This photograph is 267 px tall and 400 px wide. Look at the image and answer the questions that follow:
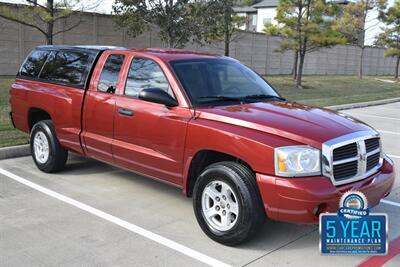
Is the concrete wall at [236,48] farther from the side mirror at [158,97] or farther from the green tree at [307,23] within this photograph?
the side mirror at [158,97]

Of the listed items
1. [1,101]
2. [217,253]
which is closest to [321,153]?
[217,253]

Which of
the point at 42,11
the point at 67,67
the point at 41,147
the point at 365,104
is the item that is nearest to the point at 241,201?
the point at 67,67

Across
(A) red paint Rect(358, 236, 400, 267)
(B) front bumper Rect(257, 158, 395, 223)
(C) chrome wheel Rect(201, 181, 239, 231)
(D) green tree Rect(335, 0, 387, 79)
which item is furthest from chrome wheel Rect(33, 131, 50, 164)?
(D) green tree Rect(335, 0, 387, 79)

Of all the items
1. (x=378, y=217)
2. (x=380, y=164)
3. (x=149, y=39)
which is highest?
(x=149, y=39)

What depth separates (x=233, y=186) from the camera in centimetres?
416

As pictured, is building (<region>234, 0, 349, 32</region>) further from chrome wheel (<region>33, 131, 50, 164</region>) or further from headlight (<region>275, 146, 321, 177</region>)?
headlight (<region>275, 146, 321, 177</region>)

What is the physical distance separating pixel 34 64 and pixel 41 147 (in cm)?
126

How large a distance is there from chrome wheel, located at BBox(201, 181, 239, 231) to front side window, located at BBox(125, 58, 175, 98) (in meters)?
1.22

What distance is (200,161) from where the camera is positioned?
467cm

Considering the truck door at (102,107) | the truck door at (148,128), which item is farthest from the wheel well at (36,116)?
the truck door at (148,128)

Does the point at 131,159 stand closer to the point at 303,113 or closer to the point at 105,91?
the point at 105,91

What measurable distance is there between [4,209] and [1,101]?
757 cm

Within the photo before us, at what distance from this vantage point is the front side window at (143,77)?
5.10 metres
